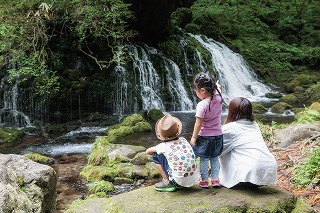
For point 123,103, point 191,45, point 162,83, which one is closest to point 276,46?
point 191,45

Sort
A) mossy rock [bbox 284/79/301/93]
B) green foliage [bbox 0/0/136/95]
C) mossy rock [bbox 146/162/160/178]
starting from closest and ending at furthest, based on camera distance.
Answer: mossy rock [bbox 146/162/160/178], green foliage [bbox 0/0/136/95], mossy rock [bbox 284/79/301/93]

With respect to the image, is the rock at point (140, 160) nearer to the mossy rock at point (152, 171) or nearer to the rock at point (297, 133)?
the mossy rock at point (152, 171)

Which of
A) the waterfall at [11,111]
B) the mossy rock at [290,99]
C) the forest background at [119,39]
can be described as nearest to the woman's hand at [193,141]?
the forest background at [119,39]

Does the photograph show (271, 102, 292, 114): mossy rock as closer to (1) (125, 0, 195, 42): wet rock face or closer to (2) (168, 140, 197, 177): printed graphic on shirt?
(1) (125, 0, 195, 42): wet rock face

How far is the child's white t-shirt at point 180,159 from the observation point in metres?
3.62

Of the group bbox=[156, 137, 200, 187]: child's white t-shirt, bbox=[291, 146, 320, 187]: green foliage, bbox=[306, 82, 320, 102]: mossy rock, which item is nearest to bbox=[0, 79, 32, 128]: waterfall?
bbox=[291, 146, 320, 187]: green foliage

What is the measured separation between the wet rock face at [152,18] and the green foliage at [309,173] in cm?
1296

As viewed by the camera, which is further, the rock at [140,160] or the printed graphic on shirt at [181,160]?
the rock at [140,160]

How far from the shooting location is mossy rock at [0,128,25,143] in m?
12.2

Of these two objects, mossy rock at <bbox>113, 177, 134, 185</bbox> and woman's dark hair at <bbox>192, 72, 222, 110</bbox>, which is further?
mossy rock at <bbox>113, 177, 134, 185</bbox>

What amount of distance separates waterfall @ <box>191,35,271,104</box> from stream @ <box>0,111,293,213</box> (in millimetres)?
4284

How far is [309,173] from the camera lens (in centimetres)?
505

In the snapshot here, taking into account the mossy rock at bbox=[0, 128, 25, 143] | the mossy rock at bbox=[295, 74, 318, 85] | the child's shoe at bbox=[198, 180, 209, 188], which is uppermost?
the mossy rock at bbox=[295, 74, 318, 85]

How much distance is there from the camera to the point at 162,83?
56.6 ft
